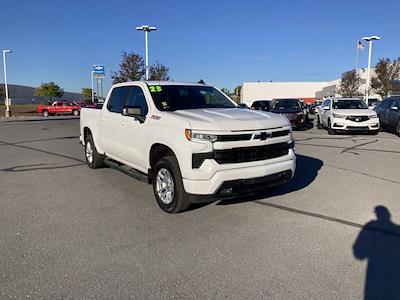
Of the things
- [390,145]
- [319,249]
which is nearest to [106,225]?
[319,249]

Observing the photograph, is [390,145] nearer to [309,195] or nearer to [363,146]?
[363,146]

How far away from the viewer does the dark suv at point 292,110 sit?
18.7 metres

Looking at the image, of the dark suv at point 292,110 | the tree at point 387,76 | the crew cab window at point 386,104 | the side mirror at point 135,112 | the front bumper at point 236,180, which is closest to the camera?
the front bumper at point 236,180

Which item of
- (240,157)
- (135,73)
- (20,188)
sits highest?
(135,73)

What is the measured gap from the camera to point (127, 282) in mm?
3482

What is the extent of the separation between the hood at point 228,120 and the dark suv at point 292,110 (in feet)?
43.9

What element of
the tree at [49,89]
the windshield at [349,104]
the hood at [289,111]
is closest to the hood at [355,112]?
the windshield at [349,104]

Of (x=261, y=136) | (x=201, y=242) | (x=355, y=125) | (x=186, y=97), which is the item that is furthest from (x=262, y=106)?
(x=201, y=242)

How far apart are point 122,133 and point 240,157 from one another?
2568 millimetres

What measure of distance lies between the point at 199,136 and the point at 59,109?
149 feet

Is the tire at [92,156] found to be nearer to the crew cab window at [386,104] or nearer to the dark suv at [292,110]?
the dark suv at [292,110]

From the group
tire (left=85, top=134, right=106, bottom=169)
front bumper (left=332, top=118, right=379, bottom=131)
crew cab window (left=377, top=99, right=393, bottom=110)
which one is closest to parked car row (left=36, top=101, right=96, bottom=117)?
crew cab window (left=377, top=99, right=393, bottom=110)

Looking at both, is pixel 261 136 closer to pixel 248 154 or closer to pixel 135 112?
pixel 248 154

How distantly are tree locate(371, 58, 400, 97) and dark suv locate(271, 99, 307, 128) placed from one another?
114 ft
